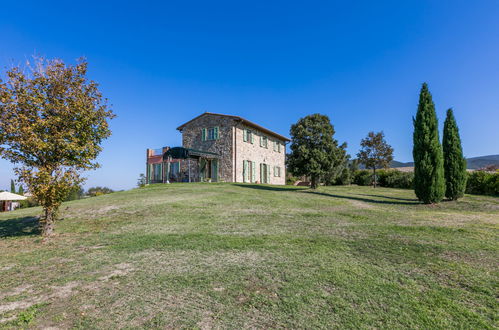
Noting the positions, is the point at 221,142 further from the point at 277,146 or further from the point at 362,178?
the point at 362,178

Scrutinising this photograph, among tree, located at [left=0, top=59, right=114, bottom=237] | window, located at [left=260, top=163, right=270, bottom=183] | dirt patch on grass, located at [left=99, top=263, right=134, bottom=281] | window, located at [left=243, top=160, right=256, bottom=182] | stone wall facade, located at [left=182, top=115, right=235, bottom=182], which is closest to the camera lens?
dirt patch on grass, located at [left=99, top=263, right=134, bottom=281]

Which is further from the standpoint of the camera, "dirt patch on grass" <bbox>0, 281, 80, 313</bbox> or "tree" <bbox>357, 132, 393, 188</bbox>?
"tree" <bbox>357, 132, 393, 188</bbox>

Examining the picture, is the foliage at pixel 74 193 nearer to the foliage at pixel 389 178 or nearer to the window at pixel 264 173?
the window at pixel 264 173

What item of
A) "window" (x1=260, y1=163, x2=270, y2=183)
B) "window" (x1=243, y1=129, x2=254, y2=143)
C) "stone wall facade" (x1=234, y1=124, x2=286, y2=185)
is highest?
"window" (x1=243, y1=129, x2=254, y2=143)

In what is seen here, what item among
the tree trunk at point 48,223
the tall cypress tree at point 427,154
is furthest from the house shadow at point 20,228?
the tall cypress tree at point 427,154

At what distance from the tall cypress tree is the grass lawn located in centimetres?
561

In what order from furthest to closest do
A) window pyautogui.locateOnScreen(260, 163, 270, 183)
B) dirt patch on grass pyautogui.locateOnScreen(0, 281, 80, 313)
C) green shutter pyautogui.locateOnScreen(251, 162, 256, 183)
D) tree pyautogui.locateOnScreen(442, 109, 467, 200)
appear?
window pyautogui.locateOnScreen(260, 163, 270, 183), green shutter pyautogui.locateOnScreen(251, 162, 256, 183), tree pyautogui.locateOnScreen(442, 109, 467, 200), dirt patch on grass pyautogui.locateOnScreen(0, 281, 80, 313)

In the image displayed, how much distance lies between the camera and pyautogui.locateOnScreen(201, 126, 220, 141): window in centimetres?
2205

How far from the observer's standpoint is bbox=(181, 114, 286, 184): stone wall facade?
21141 millimetres

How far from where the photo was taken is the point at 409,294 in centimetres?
319

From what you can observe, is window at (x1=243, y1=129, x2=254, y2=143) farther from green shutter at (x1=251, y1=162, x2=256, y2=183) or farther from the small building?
green shutter at (x1=251, y1=162, x2=256, y2=183)

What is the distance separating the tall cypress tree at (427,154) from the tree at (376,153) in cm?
1210

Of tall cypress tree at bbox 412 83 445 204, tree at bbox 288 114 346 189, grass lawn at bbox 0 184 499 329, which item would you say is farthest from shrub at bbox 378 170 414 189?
grass lawn at bbox 0 184 499 329

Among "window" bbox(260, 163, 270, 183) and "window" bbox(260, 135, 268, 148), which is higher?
"window" bbox(260, 135, 268, 148)
